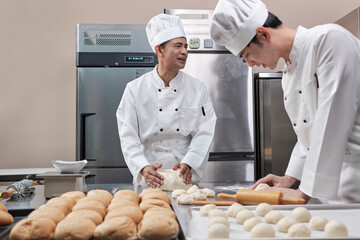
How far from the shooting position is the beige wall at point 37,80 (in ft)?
13.0

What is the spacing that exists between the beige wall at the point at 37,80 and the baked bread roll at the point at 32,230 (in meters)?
3.13

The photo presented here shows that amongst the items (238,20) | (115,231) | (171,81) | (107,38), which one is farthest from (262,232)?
(107,38)

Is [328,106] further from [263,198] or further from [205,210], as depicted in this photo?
[205,210]

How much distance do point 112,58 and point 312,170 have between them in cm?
235

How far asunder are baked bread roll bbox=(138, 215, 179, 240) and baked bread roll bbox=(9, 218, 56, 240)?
0.72 ft

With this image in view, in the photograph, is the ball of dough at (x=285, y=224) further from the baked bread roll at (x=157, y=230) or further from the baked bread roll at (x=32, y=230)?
the baked bread roll at (x=32, y=230)

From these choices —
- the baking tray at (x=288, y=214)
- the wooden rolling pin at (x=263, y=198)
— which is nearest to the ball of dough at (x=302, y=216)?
the baking tray at (x=288, y=214)

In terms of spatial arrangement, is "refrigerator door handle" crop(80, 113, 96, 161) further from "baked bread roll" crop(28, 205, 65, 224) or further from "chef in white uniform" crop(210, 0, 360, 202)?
"baked bread roll" crop(28, 205, 65, 224)

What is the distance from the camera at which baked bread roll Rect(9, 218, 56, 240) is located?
92 cm

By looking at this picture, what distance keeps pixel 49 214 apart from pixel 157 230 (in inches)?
12.2

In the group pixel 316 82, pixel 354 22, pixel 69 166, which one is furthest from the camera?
pixel 354 22

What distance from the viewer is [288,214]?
1181 millimetres

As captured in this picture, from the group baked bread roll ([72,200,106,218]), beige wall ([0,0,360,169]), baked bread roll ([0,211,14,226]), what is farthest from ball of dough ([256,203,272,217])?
beige wall ([0,0,360,169])

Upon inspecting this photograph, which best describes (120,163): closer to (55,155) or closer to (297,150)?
(55,155)
